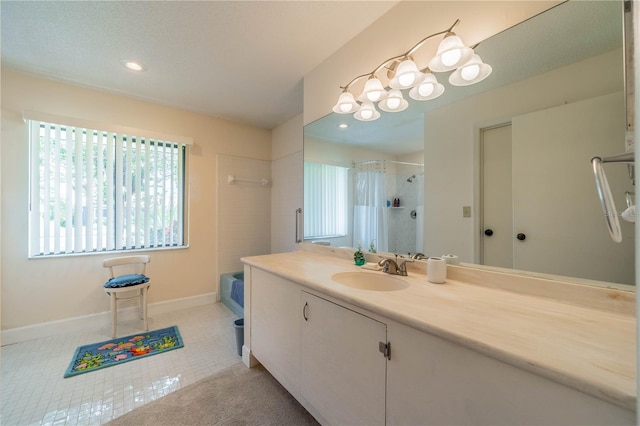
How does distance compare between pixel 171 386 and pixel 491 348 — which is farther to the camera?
pixel 171 386

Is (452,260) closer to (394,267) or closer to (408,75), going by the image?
(394,267)

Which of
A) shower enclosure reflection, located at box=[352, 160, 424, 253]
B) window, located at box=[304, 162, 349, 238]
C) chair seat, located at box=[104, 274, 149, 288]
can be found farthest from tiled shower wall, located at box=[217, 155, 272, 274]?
shower enclosure reflection, located at box=[352, 160, 424, 253]

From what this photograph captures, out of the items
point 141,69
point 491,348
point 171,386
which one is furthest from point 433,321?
point 141,69

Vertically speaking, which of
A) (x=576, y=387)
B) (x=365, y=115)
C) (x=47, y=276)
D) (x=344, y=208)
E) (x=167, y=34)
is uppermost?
(x=167, y=34)

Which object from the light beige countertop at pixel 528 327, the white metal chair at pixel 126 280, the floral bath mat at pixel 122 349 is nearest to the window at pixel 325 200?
the light beige countertop at pixel 528 327

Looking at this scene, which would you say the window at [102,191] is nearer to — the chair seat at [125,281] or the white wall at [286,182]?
the chair seat at [125,281]

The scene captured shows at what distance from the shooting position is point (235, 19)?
160 cm

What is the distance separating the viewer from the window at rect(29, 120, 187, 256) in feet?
7.52

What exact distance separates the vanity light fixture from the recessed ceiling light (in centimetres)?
175

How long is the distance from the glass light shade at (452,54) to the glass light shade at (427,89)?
0.36 feet

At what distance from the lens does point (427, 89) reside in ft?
4.61

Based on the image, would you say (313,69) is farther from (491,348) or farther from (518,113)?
(491,348)

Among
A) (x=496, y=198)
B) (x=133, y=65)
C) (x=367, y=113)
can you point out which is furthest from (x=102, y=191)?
(x=496, y=198)

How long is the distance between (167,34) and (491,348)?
2471 millimetres
